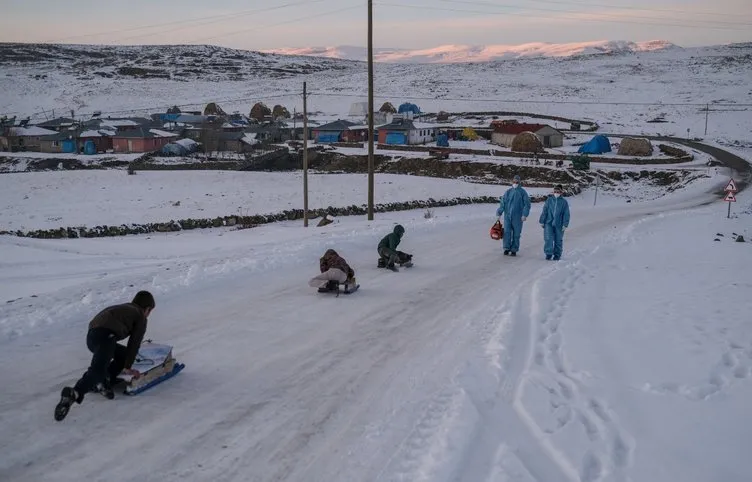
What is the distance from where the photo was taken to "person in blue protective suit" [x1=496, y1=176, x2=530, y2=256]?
15.7 metres

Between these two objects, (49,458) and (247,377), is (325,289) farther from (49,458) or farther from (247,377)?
(49,458)

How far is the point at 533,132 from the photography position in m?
61.5

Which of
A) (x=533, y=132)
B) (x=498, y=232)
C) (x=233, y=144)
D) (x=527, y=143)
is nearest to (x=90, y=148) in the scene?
(x=233, y=144)

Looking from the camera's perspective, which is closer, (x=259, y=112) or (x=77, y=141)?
(x=77, y=141)

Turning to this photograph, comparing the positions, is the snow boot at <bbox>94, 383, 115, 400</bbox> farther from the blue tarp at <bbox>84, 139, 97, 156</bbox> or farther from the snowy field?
the blue tarp at <bbox>84, 139, 97, 156</bbox>

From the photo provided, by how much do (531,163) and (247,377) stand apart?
45461 mm

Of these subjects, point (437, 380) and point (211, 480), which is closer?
point (211, 480)

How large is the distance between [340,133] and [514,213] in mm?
60016

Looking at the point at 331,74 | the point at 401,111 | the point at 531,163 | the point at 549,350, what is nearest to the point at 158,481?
the point at 549,350

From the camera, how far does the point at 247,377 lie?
7.46 m

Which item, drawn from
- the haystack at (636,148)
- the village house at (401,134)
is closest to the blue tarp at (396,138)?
the village house at (401,134)

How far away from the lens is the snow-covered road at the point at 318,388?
5430mm

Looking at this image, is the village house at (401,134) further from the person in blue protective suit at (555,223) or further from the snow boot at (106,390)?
the snow boot at (106,390)

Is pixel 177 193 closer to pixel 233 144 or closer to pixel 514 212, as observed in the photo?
pixel 514 212
